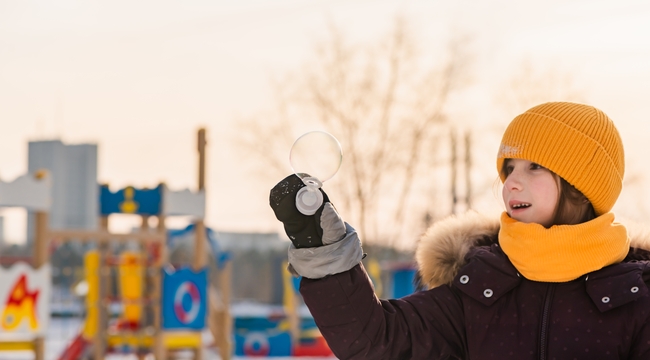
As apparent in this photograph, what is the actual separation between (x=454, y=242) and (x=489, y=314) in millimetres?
262

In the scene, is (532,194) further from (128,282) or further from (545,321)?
(128,282)

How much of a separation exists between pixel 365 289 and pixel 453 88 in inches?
649

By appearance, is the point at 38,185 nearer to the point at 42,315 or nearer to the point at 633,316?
the point at 42,315

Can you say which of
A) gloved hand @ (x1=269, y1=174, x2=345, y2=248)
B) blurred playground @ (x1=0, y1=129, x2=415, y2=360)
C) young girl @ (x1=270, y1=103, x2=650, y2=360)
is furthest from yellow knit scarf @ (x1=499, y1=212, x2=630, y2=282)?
blurred playground @ (x1=0, y1=129, x2=415, y2=360)

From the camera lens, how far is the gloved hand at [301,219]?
1.94 metres

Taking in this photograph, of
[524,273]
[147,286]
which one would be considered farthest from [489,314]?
[147,286]

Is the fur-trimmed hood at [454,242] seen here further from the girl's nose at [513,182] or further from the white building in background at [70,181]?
the white building in background at [70,181]

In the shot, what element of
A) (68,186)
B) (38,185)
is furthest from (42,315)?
(68,186)

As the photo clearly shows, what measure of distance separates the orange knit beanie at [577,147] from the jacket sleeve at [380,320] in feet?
1.36

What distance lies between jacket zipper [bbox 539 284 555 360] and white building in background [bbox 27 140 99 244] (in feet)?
26.2

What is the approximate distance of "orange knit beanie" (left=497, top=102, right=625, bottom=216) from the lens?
7.45 ft

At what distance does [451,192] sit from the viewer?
60.0 feet

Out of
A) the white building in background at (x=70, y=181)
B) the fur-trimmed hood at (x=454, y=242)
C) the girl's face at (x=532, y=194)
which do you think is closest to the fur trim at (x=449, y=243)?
the fur-trimmed hood at (x=454, y=242)

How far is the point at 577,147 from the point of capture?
7.47 feet
